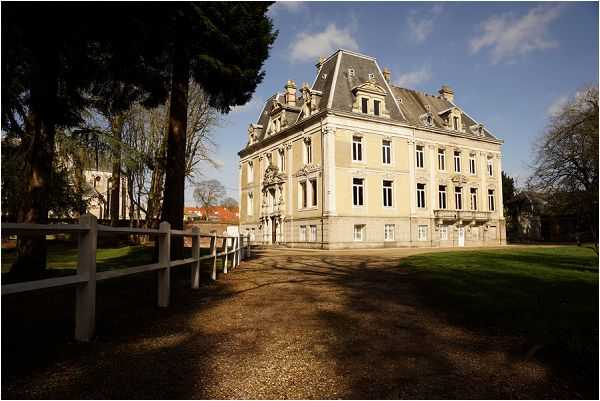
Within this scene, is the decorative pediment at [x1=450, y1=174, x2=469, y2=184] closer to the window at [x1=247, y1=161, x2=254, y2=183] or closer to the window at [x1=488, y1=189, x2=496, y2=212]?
the window at [x1=488, y1=189, x2=496, y2=212]

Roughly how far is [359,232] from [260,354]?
85.9 feet

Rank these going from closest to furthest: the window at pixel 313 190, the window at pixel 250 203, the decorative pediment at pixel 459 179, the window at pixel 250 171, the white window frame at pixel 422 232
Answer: the window at pixel 313 190, the white window frame at pixel 422 232, the decorative pediment at pixel 459 179, the window at pixel 250 203, the window at pixel 250 171

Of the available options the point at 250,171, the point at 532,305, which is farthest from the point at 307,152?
the point at 532,305

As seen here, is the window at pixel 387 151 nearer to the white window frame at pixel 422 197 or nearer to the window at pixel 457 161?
the white window frame at pixel 422 197

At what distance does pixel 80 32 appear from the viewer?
688 centimetres

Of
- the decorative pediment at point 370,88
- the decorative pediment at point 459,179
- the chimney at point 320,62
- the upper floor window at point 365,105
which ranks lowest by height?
the decorative pediment at point 459,179

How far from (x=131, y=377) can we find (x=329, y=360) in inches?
67.1

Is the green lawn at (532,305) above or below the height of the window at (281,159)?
below

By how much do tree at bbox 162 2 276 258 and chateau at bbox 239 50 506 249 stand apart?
57.1 feet

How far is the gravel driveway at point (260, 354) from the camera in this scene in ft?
9.69

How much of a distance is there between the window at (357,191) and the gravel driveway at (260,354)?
77.6 feet

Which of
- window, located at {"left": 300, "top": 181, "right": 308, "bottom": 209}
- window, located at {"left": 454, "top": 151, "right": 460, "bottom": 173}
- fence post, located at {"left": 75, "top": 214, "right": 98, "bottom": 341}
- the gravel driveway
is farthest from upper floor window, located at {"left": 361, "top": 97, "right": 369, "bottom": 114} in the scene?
fence post, located at {"left": 75, "top": 214, "right": 98, "bottom": 341}

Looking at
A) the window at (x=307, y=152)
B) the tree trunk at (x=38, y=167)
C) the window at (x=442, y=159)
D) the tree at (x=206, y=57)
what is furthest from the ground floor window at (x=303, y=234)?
the tree trunk at (x=38, y=167)

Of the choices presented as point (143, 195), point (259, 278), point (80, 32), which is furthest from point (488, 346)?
point (143, 195)
